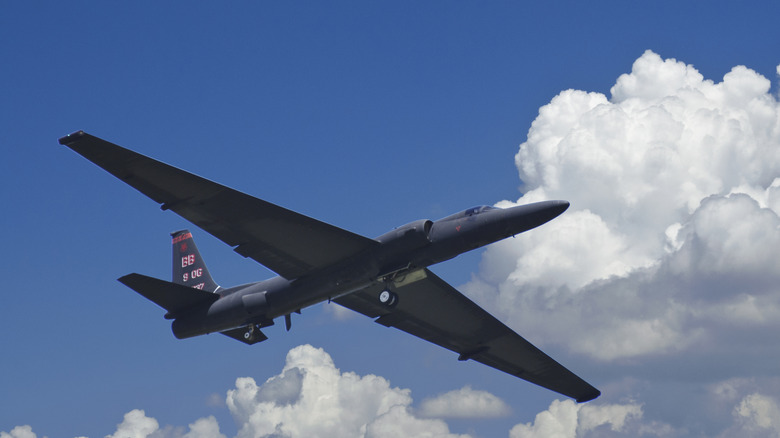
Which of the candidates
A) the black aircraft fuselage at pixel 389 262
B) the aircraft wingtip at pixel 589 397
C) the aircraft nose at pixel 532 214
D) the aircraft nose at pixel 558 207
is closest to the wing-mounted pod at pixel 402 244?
the black aircraft fuselage at pixel 389 262

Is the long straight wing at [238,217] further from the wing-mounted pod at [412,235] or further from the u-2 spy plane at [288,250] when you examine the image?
the wing-mounted pod at [412,235]

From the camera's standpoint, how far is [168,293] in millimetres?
42312

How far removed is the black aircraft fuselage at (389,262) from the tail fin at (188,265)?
20.0ft

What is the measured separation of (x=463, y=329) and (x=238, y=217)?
16.5m

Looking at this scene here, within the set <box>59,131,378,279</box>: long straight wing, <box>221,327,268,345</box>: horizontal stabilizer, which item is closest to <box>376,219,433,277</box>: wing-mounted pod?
<box>59,131,378,279</box>: long straight wing

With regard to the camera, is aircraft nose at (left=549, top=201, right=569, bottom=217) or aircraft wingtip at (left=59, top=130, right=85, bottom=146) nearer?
aircraft wingtip at (left=59, top=130, right=85, bottom=146)

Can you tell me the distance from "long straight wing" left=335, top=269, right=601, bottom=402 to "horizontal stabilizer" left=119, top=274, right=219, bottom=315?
7263 mm

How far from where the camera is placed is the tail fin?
4803 centimetres

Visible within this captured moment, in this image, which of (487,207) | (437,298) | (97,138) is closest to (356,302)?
(437,298)

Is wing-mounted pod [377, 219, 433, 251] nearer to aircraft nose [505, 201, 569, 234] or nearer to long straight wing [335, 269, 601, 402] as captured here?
aircraft nose [505, 201, 569, 234]

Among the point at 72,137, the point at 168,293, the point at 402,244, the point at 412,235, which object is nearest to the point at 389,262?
the point at 402,244

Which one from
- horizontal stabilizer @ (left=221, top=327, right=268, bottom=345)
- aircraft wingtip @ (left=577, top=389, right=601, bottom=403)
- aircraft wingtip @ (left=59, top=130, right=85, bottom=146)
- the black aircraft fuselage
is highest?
aircraft wingtip @ (left=59, top=130, right=85, bottom=146)

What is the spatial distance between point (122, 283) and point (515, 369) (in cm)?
2288

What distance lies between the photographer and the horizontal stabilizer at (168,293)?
A: 1634 inches
